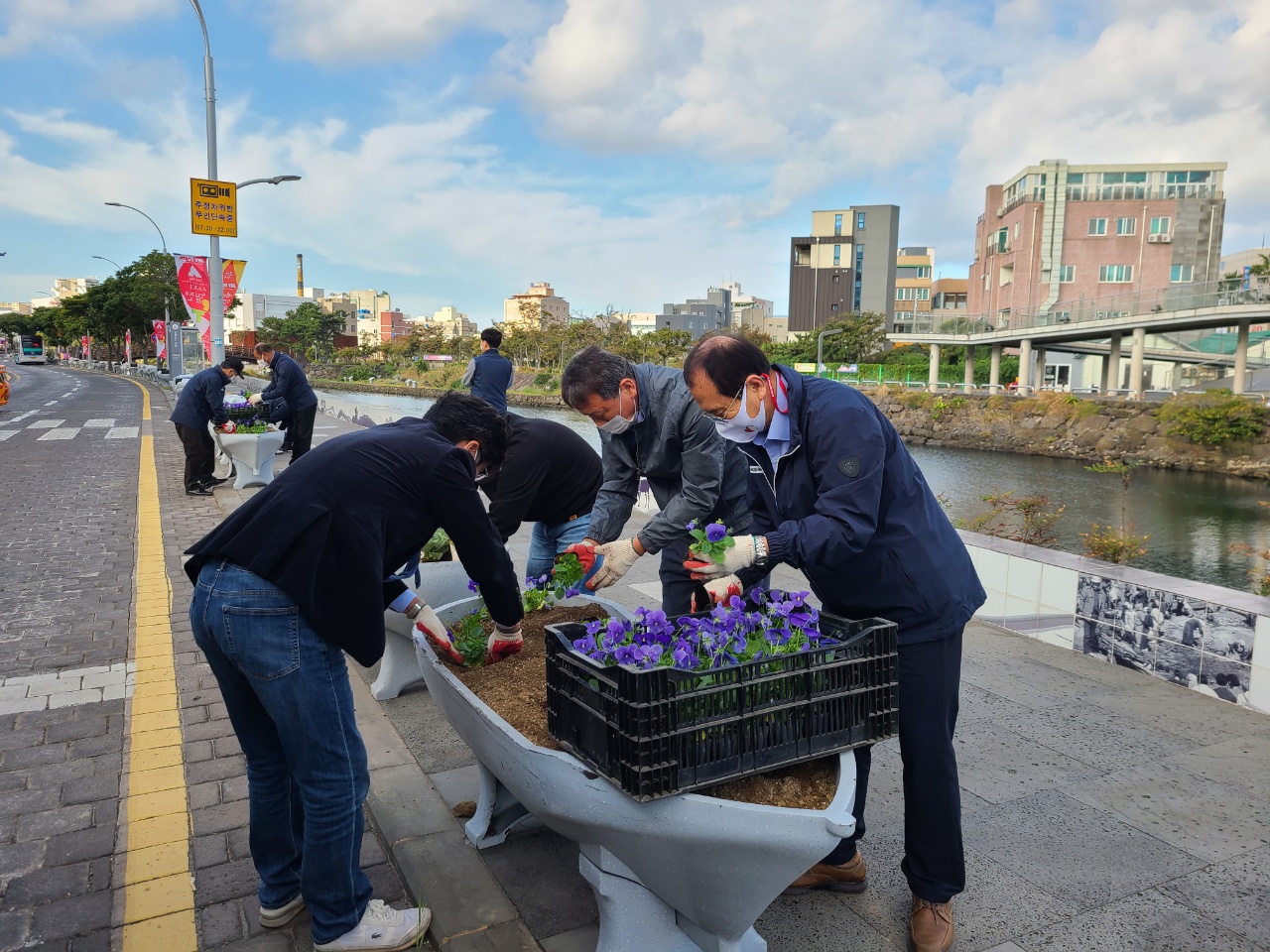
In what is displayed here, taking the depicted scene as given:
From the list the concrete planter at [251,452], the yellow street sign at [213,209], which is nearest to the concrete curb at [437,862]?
the concrete planter at [251,452]

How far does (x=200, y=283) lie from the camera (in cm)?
1728

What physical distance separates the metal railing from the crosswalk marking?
40115 mm

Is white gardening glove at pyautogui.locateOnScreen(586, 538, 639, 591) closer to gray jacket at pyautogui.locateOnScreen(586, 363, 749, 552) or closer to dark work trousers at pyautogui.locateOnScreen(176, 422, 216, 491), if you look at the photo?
gray jacket at pyautogui.locateOnScreen(586, 363, 749, 552)

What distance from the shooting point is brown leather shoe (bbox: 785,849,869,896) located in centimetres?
280

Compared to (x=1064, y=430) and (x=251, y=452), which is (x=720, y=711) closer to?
(x=251, y=452)

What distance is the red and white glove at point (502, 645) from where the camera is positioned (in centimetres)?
304

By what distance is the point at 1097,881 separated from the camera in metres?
2.81

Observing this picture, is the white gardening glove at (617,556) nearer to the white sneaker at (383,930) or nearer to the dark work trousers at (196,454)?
the white sneaker at (383,930)

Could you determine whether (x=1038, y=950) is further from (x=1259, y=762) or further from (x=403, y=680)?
(x=403, y=680)

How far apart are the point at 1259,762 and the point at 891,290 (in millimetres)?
106596

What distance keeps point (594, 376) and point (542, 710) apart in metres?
1.35

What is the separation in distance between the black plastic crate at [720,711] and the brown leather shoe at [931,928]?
703 millimetres

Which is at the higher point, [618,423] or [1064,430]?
Result: [618,423]

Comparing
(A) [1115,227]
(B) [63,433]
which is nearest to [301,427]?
(B) [63,433]
